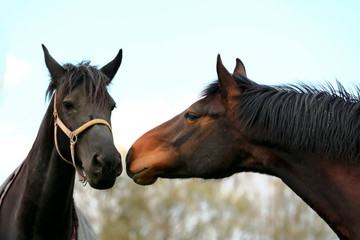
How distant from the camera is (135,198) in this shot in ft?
96.1

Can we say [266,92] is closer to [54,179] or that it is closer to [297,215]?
[54,179]

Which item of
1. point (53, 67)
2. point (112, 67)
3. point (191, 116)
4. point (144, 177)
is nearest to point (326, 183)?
point (191, 116)

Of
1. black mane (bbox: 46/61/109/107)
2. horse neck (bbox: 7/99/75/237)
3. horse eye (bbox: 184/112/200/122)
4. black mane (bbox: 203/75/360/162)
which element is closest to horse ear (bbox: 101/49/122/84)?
black mane (bbox: 46/61/109/107)

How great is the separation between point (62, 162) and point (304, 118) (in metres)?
3.05

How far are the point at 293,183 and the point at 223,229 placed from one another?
25.5m

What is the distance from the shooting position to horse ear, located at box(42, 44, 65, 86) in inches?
267

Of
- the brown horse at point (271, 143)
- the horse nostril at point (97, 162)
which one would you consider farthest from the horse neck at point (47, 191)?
the brown horse at point (271, 143)

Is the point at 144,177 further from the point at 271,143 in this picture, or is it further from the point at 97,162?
the point at 271,143

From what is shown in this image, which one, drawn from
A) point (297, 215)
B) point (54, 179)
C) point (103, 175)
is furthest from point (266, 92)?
point (297, 215)

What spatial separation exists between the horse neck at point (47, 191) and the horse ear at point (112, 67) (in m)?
1.12

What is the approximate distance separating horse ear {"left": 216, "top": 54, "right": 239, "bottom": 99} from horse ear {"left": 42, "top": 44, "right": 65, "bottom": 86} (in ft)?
7.72

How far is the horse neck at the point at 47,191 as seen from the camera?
6305mm

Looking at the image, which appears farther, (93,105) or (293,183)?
(93,105)

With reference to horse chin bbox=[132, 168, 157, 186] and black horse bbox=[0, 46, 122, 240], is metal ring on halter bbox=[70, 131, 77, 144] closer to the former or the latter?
black horse bbox=[0, 46, 122, 240]
